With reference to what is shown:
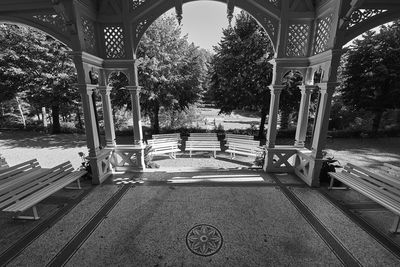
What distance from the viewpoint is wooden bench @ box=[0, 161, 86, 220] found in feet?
11.1

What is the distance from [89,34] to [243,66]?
25.9ft

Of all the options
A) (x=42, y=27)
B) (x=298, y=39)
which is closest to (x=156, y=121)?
(x=42, y=27)

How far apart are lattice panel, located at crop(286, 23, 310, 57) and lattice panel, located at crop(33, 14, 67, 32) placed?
5542 mm

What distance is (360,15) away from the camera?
4191 millimetres

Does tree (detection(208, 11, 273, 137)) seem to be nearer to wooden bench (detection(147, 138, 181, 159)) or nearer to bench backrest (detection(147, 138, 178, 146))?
bench backrest (detection(147, 138, 178, 146))

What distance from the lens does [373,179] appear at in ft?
13.6

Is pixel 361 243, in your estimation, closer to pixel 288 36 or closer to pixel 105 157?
pixel 288 36

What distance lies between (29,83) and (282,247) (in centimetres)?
1510

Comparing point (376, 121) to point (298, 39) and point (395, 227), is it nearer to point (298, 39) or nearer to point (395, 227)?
point (298, 39)

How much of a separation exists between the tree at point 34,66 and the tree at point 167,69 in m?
4.80

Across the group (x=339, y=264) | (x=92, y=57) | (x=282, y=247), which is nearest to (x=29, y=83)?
(x=92, y=57)

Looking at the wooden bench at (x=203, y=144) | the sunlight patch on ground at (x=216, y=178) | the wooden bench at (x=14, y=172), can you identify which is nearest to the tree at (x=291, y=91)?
the wooden bench at (x=203, y=144)

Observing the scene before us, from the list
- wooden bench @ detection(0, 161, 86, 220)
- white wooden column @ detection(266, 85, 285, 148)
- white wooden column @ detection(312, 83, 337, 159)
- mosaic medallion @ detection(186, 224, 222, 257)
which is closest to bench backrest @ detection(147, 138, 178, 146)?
wooden bench @ detection(0, 161, 86, 220)

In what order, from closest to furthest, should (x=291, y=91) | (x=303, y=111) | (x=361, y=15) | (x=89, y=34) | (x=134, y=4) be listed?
(x=361, y=15) < (x=89, y=34) < (x=134, y=4) < (x=303, y=111) < (x=291, y=91)
